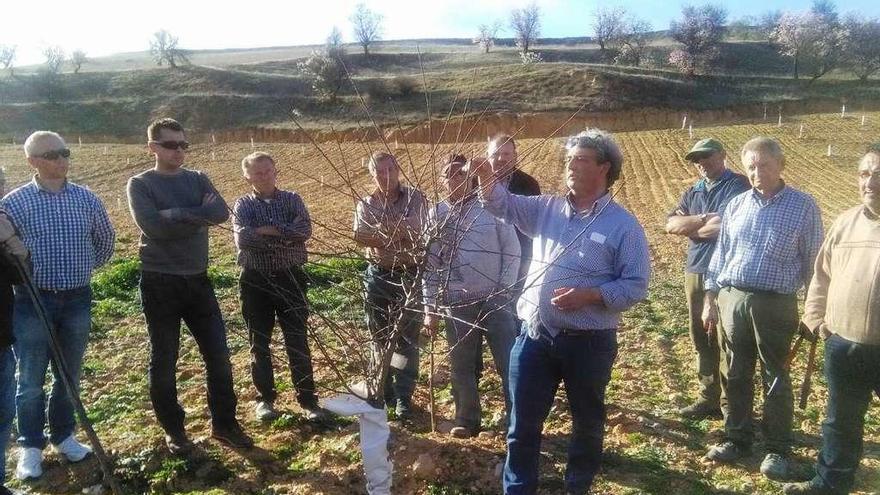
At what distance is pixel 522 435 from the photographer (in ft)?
10.4

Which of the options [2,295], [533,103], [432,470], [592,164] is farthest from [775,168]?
[533,103]

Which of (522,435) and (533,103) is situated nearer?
(522,435)

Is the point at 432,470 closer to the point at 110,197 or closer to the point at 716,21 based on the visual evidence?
the point at 110,197

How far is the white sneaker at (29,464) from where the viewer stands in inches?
156

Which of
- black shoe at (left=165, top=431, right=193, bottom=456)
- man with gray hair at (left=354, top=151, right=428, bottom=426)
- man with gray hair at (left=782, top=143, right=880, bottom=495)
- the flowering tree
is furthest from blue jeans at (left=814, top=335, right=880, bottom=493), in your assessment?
the flowering tree

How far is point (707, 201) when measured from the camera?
445 cm

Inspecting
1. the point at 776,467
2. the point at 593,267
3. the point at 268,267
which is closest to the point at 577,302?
the point at 593,267

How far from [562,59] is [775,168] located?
66239 millimetres

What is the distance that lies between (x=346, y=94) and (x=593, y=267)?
44.1 m

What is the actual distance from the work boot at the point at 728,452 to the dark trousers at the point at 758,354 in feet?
0.12

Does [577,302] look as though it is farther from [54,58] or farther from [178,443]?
[54,58]

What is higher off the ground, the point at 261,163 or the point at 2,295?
the point at 261,163

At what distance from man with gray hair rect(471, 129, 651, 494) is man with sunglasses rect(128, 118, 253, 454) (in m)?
1.98

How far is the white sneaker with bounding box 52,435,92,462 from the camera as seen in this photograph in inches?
163
